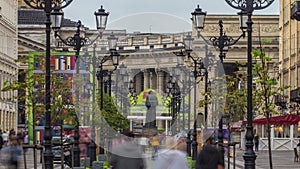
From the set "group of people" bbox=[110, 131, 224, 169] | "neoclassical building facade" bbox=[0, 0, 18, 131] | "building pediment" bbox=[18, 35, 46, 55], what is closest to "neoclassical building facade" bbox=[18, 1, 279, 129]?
"building pediment" bbox=[18, 35, 46, 55]

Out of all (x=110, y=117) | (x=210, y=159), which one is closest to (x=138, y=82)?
(x=110, y=117)

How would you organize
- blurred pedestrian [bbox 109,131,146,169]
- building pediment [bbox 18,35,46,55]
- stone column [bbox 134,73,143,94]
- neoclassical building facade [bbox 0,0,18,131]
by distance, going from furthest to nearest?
1. stone column [bbox 134,73,143,94]
2. building pediment [bbox 18,35,46,55]
3. neoclassical building facade [bbox 0,0,18,131]
4. blurred pedestrian [bbox 109,131,146,169]

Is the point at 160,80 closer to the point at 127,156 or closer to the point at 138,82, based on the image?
the point at 138,82

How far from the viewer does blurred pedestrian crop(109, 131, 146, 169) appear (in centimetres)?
2253

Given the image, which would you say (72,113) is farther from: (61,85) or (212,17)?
(212,17)

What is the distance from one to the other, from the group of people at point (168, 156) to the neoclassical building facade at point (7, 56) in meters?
73.8


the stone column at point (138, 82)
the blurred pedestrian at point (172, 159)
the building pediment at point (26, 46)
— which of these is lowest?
the blurred pedestrian at point (172, 159)

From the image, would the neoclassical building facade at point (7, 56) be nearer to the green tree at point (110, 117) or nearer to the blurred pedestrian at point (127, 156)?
the green tree at point (110, 117)

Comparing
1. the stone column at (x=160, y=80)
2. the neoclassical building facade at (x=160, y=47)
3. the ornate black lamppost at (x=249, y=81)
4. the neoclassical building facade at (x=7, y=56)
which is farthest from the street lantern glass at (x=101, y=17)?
the stone column at (x=160, y=80)

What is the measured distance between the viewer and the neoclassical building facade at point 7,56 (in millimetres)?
99188

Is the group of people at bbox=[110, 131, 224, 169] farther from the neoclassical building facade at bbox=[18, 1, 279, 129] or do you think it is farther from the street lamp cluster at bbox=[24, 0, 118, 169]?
the neoclassical building facade at bbox=[18, 1, 279, 129]

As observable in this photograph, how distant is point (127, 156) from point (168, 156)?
8.53 ft

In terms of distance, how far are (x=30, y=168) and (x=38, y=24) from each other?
11636cm

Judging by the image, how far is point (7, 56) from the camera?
4053 inches
